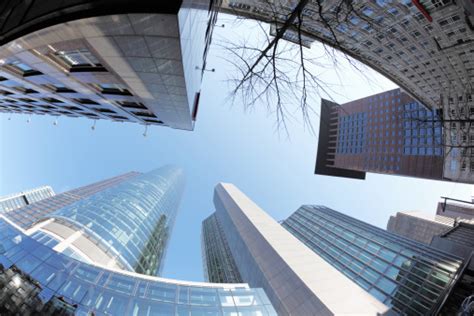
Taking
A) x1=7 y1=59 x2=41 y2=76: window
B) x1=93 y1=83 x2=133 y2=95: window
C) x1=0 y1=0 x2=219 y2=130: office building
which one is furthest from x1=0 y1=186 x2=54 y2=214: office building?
x1=0 y1=0 x2=219 y2=130: office building

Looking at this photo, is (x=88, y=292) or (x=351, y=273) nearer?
(x=88, y=292)

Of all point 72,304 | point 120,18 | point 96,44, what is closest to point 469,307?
point 72,304

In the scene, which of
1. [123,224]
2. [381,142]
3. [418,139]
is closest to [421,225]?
Result: [381,142]

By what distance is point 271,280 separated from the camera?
2356 cm

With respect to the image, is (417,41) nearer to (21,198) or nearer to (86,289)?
(86,289)

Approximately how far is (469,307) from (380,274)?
2082cm

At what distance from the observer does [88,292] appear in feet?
34.7

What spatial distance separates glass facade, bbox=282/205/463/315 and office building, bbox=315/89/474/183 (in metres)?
19.9

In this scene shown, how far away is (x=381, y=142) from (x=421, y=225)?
51.9m

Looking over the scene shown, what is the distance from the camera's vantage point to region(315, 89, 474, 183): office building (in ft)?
194

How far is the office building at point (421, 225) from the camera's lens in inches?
3378

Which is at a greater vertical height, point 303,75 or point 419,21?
point 419,21

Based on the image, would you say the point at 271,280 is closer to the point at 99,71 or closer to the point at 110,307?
the point at 110,307

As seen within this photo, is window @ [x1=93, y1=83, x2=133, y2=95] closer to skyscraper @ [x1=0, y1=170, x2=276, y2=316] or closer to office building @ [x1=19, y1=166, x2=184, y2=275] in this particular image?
skyscraper @ [x1=0, y1=170, x2=276, y2=316]
